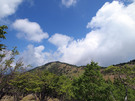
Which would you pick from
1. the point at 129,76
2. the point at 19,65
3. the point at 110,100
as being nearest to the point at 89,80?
the point at 110,100

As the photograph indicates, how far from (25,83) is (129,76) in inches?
973

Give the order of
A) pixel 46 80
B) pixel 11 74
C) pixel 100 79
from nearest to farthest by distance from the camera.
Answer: pixel 11 74 < pixel 100 79 < pixel 46 80

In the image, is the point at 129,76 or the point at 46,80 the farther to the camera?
the point at 46,80

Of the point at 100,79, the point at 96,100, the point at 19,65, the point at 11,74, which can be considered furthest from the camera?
the point at 100,79

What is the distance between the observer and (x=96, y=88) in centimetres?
2184

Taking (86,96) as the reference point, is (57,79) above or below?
above

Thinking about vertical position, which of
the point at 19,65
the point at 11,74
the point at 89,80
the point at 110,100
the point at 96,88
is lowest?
the point at 110,100

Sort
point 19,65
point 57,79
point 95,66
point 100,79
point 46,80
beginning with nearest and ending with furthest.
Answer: point 19,65 → point 100,79 → point 95,66 → point 46,80 → point 57,79

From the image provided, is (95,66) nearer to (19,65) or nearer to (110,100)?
(110,100)

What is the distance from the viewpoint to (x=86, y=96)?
2398cm

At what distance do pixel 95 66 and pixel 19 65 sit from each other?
60.3 ft

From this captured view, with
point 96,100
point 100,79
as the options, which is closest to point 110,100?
point 96,100

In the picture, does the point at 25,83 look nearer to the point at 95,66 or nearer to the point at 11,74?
the point at 11,74

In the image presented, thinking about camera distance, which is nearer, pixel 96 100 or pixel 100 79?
pixel 96 100
